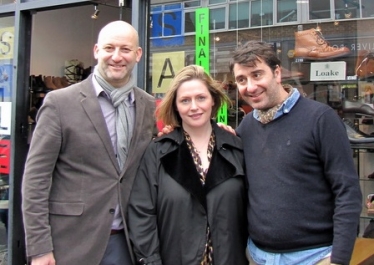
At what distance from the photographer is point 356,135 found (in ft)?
12.4

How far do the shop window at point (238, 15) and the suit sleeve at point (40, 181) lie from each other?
6.88ft

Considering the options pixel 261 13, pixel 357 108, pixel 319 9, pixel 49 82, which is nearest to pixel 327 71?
pixel 357 108

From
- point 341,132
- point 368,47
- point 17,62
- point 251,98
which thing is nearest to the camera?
point 341,132

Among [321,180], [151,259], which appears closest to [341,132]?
[321,180]

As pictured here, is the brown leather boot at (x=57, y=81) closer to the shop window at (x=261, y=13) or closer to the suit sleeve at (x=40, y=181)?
the shop window at (x=261, y=13)

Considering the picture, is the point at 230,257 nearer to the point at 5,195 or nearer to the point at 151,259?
the point at 151,259

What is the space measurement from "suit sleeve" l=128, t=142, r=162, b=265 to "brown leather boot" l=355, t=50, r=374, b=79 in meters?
2.05

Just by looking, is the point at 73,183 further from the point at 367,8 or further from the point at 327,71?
the point at 367,8

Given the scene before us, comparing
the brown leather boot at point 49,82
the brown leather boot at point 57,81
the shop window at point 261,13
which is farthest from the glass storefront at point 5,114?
the shop window at point 261,13

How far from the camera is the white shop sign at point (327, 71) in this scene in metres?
3.86

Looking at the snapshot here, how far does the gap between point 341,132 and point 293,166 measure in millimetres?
253

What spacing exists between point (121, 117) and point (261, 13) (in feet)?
6.22

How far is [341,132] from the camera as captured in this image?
2.14 metres

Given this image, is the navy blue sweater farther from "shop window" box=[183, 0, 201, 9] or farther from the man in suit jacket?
"shop window" box=[183, 0, 201, 9]
